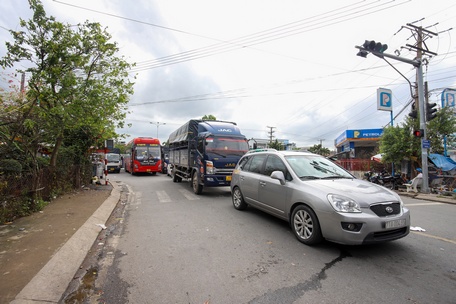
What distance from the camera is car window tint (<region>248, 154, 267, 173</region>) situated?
625cm

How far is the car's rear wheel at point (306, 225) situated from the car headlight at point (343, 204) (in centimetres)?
42

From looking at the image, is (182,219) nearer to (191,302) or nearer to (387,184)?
(191,302)

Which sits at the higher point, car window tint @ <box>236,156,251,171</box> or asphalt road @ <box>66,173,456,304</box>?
car window tint @ <box>236,156,251,171</box>

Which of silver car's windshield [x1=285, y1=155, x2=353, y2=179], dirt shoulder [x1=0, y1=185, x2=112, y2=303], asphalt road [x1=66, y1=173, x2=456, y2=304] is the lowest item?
asphalt road [x1=66, y1=173, x2=456, y2=304]

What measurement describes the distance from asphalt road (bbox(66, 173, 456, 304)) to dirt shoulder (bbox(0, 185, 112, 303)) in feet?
2.73

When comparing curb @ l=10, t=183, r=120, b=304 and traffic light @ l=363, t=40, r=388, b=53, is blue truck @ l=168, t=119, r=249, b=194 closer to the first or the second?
→ curb @ l=10, t=183, r=120, b=304

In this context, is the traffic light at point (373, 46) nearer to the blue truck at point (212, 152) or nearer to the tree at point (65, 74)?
the blue truck at point (212, 152)

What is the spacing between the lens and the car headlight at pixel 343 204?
384cm

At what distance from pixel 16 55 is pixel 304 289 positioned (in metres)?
7.70

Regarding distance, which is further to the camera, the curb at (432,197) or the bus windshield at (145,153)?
the bus windshield at (145,153)

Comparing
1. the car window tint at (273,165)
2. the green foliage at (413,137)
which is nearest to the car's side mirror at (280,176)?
the car window tint at (273,165)

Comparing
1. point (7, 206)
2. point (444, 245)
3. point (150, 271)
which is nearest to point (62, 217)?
point (7, 206)

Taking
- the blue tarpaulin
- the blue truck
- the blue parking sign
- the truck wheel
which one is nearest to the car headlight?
the blue truck

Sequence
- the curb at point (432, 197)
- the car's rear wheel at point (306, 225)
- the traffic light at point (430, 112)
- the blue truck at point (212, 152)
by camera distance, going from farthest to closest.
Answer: the traffic light at point (430, 112) < the curb at point (432, 197) < the blue truck at point (212, 152) < the car's rear wheel at point (306, 225)
